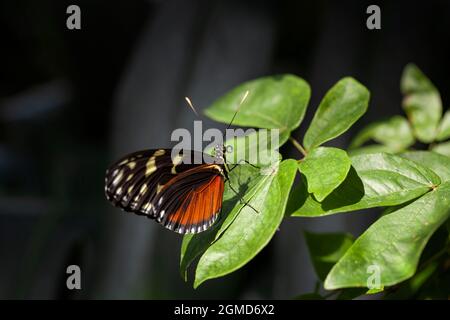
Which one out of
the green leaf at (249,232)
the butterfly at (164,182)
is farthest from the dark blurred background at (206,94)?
the green leaf at (249,232)

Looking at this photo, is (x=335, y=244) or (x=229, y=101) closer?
(x=335, y=244)

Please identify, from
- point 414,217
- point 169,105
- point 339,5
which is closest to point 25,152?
point 169,105

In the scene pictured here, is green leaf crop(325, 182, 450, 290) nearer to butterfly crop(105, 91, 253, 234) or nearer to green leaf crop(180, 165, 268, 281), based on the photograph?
green leaf crop(180, 165, 268, 281)

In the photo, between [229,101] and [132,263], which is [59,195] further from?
[229,101]

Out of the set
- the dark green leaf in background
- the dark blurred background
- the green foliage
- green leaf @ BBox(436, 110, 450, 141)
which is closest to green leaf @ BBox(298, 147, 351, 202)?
the green foliage

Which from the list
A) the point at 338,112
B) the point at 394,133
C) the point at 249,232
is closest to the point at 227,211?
the point at 249,232

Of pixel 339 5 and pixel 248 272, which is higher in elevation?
pixel 339 5

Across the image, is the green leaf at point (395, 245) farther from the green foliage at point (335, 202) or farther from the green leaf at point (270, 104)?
the green leaf at point (270, 104)
